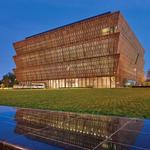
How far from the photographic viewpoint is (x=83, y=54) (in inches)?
3187

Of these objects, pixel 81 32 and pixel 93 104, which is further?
pixel 81 32

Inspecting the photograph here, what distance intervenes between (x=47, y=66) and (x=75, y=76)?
17.1m

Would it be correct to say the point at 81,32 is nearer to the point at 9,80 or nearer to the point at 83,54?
the point at 83,54

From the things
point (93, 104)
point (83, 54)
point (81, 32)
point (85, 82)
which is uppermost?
point (81, 32)

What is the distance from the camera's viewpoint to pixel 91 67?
78188mm

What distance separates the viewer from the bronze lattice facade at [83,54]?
71.9 metres

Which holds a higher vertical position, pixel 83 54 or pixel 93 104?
pixel 83 54

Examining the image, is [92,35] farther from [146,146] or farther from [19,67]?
[146,146]

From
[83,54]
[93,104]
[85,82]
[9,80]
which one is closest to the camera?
[93,104]

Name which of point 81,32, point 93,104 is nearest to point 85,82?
point 81,32

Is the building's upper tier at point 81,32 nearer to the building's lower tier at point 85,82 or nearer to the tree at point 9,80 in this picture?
the building's lower tier at point 85,82

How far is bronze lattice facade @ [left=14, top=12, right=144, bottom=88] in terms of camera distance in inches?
2832

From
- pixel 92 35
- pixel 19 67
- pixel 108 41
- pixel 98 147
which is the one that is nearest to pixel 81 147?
pixel 98 147

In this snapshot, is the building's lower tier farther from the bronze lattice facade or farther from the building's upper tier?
the building's upper tier
